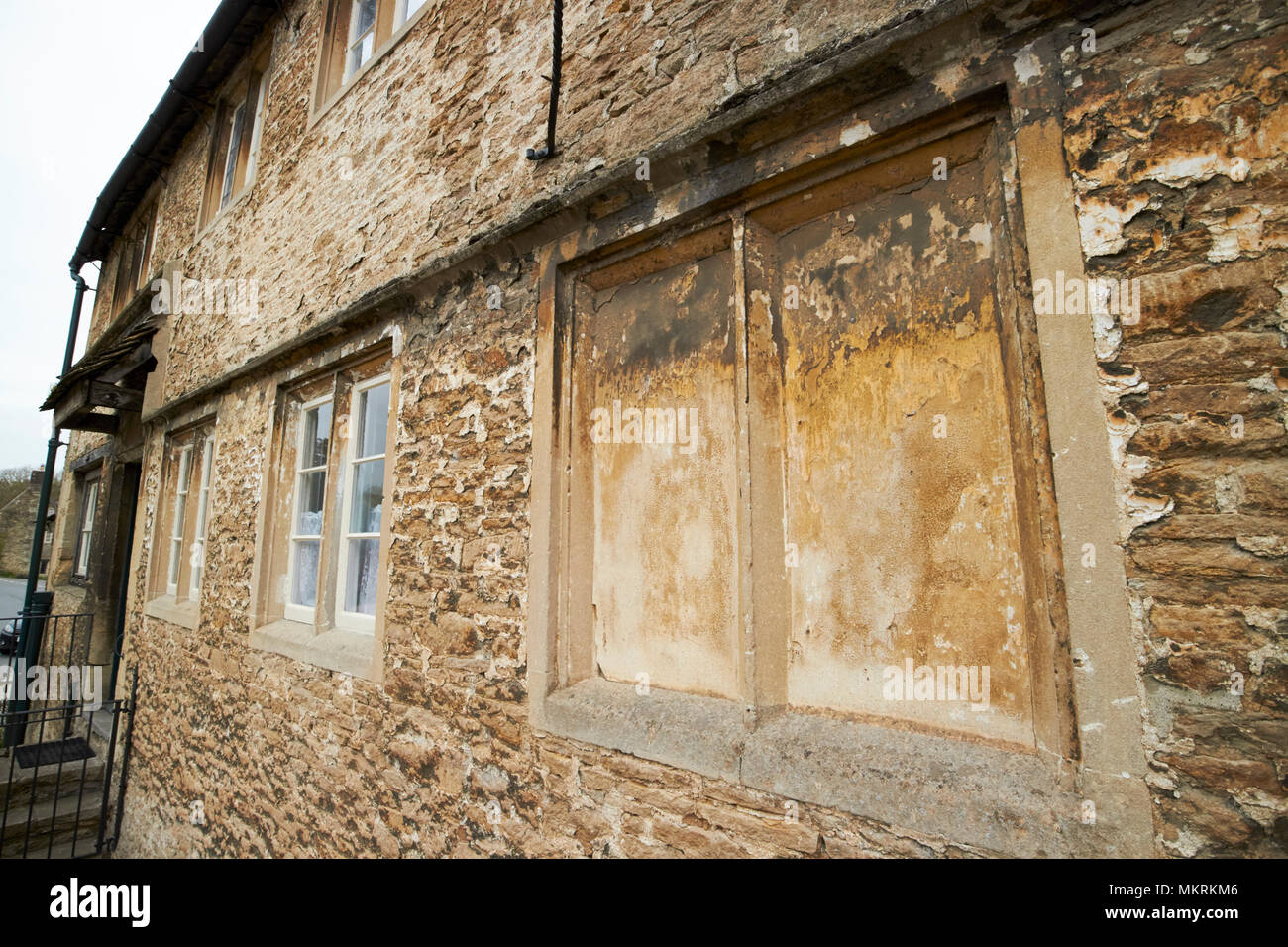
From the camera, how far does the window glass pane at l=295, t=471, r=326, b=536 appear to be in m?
4.48

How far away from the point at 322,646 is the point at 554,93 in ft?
11.6

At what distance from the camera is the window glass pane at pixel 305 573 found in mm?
4457

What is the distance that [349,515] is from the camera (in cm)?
409

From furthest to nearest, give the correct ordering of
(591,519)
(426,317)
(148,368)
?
(148,368), (426,317), (591,519)

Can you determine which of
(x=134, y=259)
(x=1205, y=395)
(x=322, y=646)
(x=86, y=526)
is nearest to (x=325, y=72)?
(x=322, y=646)

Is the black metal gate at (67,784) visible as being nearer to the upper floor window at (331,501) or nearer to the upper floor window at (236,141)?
the upper floor window at (331,501)

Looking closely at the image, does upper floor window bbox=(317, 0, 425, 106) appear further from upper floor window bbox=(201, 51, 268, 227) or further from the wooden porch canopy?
the wooden porch canopy

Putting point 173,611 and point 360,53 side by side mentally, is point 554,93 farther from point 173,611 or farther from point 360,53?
point 173,611

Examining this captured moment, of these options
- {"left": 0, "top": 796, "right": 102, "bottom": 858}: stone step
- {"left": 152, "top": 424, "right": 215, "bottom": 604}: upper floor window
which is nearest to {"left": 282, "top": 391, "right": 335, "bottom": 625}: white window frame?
{"left": 152, "top": 424, "right": 215, "bottom": 604}: upper floor window

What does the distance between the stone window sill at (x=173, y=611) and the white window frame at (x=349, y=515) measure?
2337 mm
